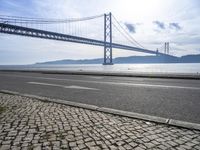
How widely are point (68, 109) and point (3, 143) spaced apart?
87.4 inches

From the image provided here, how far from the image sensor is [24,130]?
352cm

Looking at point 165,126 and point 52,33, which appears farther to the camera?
point 52,33

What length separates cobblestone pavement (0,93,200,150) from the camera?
298 centimetres

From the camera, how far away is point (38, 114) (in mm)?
4605

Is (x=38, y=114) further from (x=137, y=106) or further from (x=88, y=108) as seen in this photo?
(x=137, y=106)

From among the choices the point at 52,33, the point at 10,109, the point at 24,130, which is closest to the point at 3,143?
the point at 24,130

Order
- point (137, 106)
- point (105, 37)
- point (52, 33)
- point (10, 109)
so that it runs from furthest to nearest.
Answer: point (105, 37), point (52, 33), point (137, 106), point (10, 109)

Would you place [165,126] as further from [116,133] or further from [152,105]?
[152,105]

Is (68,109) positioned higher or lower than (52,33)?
lower

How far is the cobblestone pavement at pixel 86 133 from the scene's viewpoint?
9.78 feet

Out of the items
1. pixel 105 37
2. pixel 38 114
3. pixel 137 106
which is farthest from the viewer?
pixel 105 37

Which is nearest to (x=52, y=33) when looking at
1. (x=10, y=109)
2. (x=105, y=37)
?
(x=105, y=37)

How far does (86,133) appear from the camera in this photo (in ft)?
11.2

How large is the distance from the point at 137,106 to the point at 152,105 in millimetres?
456
